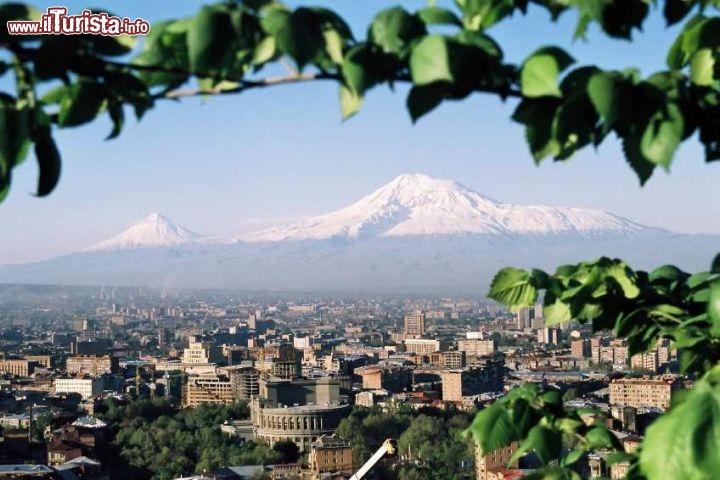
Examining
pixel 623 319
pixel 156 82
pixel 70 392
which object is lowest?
pixel 70 392

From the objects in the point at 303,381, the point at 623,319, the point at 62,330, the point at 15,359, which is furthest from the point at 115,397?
the point at 62,330

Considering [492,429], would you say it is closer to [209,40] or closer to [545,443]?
[545,443]

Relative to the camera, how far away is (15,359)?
2809 cm

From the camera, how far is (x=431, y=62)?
1.44 feet

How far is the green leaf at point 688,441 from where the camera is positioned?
1.30 feet

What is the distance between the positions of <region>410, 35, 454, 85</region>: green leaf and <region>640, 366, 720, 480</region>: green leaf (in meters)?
0.15

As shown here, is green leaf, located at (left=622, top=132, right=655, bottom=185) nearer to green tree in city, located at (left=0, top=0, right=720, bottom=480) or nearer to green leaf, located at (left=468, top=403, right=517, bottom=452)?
green tree in city, located at (left=0, top=0, right=720, bottom=480)

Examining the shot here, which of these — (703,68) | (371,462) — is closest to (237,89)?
(703,68)

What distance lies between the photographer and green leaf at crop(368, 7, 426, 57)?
1.53 feet

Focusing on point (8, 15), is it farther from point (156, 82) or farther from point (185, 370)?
point (185, 370)

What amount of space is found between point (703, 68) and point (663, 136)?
8cm

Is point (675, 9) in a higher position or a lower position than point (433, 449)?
higher

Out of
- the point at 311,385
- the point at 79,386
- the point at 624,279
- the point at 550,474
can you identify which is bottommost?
the point at 79,386

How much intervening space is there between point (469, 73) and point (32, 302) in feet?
216
